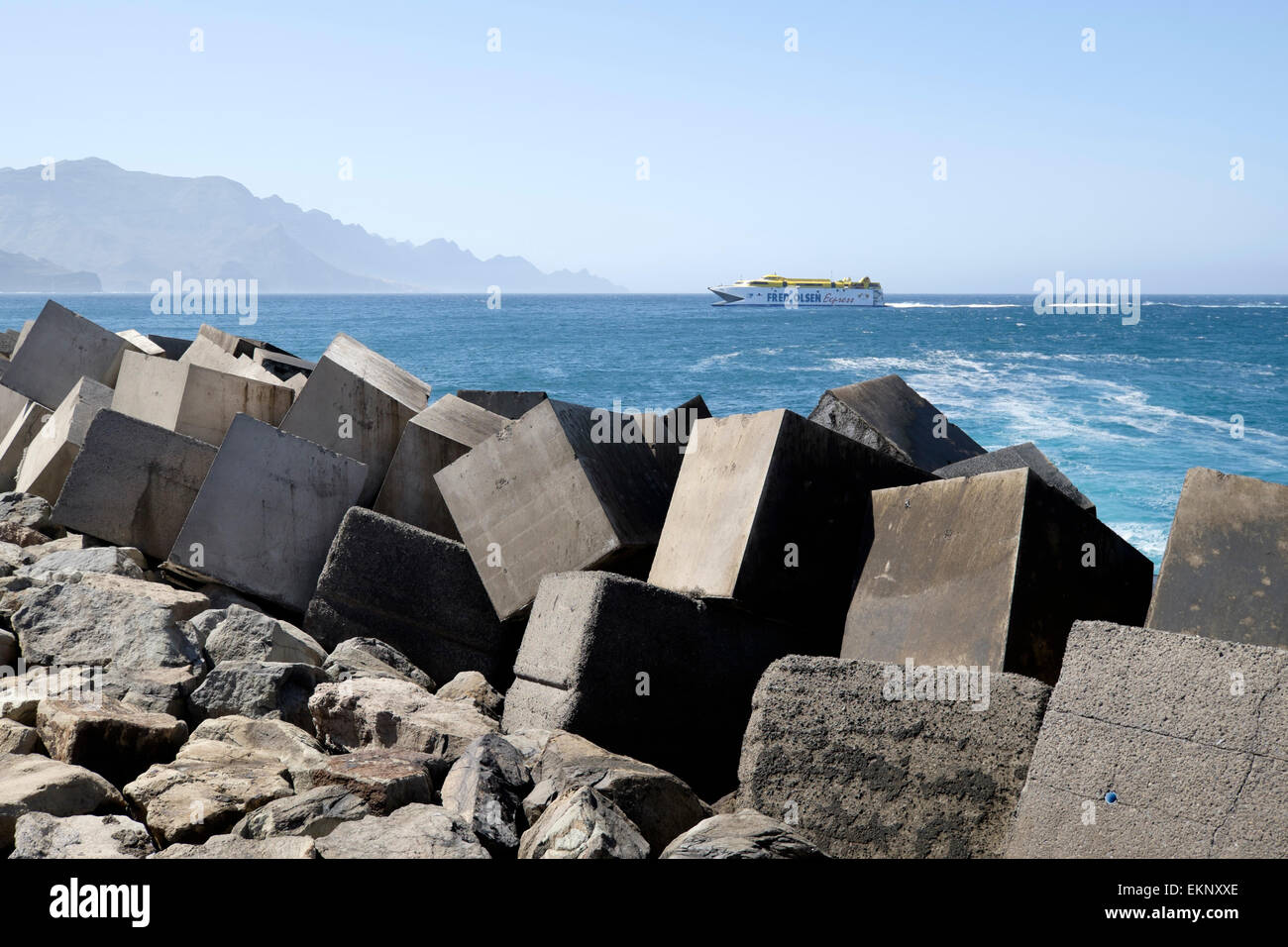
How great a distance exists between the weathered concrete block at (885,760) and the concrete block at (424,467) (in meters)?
2.68

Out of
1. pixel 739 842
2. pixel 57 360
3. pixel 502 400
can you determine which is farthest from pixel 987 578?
pixel 57 360

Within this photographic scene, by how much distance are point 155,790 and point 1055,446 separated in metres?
15.0

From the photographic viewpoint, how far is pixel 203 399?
5.94m

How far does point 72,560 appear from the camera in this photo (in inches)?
183

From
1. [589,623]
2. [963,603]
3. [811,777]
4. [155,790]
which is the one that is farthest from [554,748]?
[963,603]

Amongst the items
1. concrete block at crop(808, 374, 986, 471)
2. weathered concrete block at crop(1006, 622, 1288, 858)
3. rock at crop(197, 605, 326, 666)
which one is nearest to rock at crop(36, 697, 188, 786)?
rock at crop(197, 605, 326, 666)

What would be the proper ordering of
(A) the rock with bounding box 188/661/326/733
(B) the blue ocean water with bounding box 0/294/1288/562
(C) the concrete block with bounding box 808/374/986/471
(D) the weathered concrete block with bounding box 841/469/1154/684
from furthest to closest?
(B) the blue ocean water with bounding box 0/294/1288/562 < (C) the concrete block with bounding box 808/374/986/471 < (A) the rock with bounding box 188/661/326/733 < (D) the weathered concrete block with bounding box 841/469/1154/684

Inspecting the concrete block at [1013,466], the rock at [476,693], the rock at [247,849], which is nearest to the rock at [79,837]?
the rock at [247,849]

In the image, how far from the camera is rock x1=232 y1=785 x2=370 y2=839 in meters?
2.60

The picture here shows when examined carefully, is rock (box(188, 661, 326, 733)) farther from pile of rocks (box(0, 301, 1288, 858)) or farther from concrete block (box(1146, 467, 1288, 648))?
concrete block (box(1146, 467, 1288, 648))

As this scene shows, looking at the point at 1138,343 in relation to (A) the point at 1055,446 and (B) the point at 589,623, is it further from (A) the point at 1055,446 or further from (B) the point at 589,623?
(B) the point at 589,623

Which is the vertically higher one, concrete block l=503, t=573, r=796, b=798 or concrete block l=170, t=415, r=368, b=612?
concrete block l=170, t=415, r=368, b=612

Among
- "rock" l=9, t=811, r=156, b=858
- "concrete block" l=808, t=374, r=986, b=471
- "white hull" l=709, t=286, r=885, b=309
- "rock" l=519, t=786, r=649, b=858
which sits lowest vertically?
"rock" l=9, t=811, r=156, b=858

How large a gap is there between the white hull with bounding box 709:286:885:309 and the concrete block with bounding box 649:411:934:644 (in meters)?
82.1
